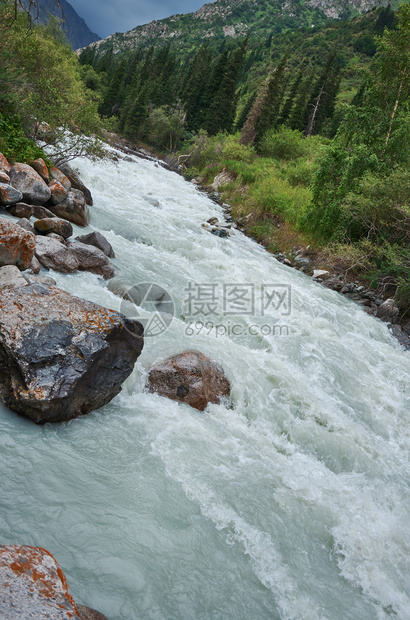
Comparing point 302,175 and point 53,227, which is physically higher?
point 302,175

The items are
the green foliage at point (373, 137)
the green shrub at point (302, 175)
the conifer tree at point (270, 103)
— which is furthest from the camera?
the conifer tree at point (270, 103)

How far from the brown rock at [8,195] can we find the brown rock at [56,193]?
1586 mm

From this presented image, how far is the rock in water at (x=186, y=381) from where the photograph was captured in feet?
16.1

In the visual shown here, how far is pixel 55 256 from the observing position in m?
6.61

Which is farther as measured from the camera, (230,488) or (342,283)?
(342,283)

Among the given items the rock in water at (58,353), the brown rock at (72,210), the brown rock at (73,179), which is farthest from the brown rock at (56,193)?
the rock in water at (58,353)

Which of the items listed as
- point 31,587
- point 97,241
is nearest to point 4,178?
point 97,241

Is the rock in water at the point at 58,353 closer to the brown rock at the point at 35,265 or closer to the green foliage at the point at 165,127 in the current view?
the brown rock at the point at 35,265

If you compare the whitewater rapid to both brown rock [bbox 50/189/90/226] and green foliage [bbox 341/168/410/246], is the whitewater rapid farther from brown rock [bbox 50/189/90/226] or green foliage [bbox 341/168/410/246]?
green foliage [bbox 341/168/410/246]

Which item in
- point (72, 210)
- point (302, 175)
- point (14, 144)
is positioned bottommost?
point (72, 210)

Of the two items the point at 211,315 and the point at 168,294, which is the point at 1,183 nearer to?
the point at 168,294

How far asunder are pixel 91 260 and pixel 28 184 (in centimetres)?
302

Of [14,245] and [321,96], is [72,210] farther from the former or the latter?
[321,96]

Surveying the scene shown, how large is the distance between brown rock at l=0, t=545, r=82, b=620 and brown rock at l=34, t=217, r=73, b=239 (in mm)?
7157
